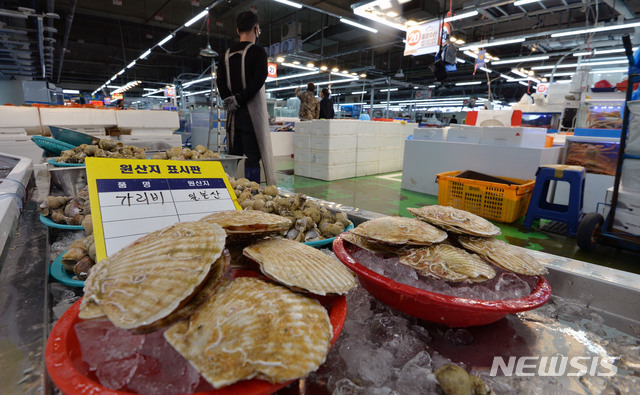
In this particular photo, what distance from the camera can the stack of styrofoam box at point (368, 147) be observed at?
22.0 ft

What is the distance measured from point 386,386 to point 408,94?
26679mm

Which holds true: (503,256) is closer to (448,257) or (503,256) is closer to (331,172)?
(448,257)

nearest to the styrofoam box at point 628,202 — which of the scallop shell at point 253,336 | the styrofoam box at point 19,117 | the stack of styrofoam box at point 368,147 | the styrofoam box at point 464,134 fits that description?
the styrofoam box at point 464,134

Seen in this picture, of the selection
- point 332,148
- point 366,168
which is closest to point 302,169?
point 332,148

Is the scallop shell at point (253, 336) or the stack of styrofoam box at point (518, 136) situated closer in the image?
the scallop shell at point (253, 336)

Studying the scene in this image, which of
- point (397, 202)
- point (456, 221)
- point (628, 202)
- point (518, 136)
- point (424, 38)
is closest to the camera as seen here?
point (456, 221)

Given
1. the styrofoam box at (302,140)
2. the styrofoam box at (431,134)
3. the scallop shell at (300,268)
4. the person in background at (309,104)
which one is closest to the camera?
the scallop shell at (300,268)

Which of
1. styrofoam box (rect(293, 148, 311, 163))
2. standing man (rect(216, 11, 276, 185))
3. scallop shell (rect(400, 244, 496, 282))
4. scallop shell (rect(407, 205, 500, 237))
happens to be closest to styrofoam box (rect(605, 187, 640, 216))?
scallop shell (rect(407, 205, 500, 237))

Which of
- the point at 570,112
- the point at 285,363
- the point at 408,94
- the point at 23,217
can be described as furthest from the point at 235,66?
the point at 408,94

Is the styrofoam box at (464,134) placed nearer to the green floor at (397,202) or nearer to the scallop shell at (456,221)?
the green floor at (397,202)

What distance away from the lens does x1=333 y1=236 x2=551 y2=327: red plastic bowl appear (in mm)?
594

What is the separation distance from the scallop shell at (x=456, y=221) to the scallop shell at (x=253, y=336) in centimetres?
45

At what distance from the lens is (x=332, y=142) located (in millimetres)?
6043

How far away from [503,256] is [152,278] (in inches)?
28.6
